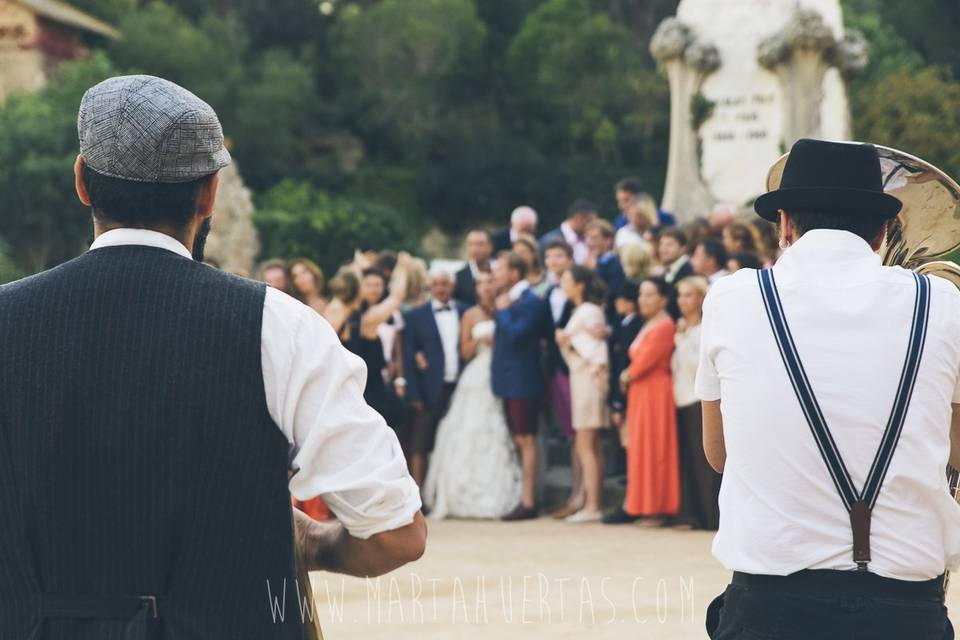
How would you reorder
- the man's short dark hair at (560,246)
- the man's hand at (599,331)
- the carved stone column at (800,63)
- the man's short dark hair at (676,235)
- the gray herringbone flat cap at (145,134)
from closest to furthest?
the gray herringbone flat cap at (145,134), the man's hand at (599,331), the man's short dark hair at (676,235), the man's short dark hair at (560,246), the carved stone column at (800,63)

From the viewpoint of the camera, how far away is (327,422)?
2.29 meters

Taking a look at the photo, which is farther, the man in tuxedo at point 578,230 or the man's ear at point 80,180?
the man in tuxedo at point 578,230

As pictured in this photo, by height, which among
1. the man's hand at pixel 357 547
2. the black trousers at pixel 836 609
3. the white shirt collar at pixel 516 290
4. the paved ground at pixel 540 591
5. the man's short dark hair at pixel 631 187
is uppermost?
the man's short dark hair at pixel 631 187

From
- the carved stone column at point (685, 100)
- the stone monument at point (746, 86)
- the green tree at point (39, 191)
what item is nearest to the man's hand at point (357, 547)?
the stone monument at point (746, 86)

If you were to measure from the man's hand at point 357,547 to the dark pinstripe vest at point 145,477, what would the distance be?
0.44ft

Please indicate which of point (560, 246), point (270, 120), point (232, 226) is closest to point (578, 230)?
point (560, 246)

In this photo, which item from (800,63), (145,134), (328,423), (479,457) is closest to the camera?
(328,423)

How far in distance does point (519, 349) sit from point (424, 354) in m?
0.87

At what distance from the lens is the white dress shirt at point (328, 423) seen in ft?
7.58

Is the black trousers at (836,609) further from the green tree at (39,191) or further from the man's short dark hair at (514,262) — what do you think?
the green tree at (39,191)

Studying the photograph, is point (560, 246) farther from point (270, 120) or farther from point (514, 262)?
point (270, 120)

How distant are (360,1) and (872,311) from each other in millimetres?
52441

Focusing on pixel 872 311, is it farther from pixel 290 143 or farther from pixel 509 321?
pixel 290 143

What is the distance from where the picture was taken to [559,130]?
45062mm
